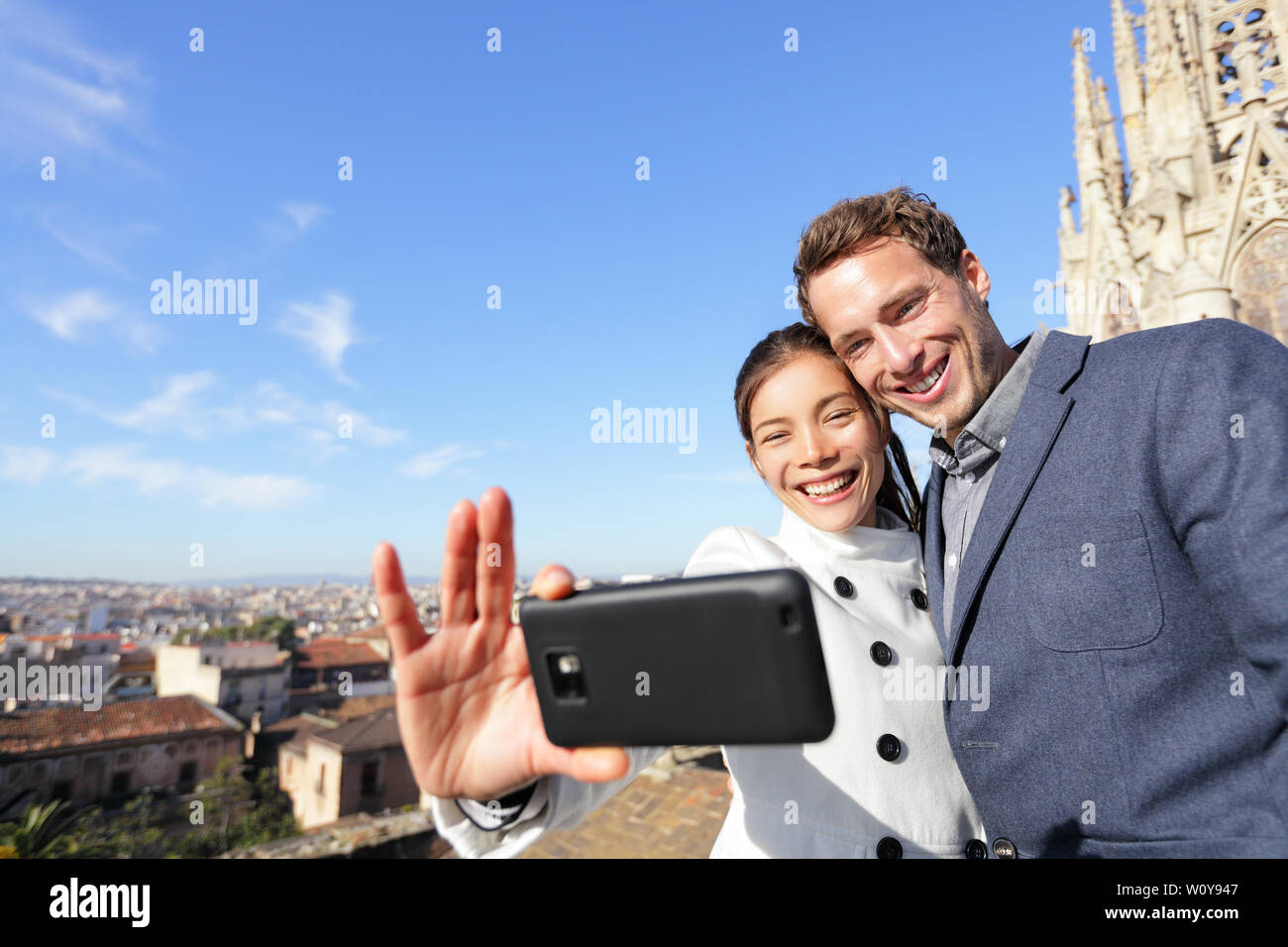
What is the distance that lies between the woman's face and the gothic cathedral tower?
43.2ft

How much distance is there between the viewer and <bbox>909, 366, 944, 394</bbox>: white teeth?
1.90m

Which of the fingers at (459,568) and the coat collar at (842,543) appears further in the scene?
the coat collar at (842,543)

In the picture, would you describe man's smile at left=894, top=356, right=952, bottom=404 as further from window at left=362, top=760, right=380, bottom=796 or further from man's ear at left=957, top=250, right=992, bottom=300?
window at left=362, top=760, right=380, bottom=796

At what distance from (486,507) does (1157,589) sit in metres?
1.45

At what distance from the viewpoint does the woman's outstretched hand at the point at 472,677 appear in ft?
4.00

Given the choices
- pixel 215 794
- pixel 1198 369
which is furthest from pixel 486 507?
pixel 215 794

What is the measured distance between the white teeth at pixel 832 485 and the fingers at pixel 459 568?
1.13m

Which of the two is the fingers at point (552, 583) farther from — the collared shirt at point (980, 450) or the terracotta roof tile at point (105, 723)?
the terracotta roof tile at point (105, 723)

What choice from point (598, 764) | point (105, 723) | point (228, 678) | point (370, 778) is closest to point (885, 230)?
point (598, 764)

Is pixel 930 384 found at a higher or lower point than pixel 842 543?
higher

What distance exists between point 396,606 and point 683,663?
23.4 inches

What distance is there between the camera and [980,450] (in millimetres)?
1865

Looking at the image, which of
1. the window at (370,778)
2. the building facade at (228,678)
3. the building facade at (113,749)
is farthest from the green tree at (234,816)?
the building facade at (228,678)

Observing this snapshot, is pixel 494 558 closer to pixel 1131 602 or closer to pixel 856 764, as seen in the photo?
pixel 856 764
